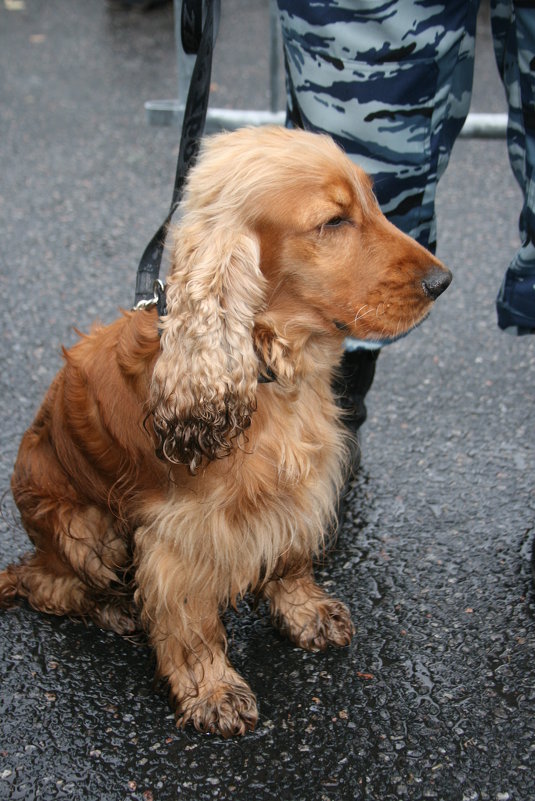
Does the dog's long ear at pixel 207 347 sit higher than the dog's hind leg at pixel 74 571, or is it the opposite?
the dog's long ear at pixel 207 347

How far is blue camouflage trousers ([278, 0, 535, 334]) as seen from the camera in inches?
99.3

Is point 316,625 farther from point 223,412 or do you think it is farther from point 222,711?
point 223,412

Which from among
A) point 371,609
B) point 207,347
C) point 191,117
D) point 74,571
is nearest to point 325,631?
point 371,609

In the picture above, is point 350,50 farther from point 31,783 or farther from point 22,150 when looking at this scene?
point 22,150

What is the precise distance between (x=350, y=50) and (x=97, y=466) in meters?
1.34

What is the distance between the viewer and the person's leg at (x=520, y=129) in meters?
2.52

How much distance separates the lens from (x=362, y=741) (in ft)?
7.77

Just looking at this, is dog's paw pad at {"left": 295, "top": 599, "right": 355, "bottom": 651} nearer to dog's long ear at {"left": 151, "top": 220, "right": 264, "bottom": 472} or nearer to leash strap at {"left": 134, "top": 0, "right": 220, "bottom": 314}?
dog's long ear at {"left": 151, "top": 220, "right": 264, "bottom": 472}

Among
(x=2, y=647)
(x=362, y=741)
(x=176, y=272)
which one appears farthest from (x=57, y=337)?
(x=362, y=741)

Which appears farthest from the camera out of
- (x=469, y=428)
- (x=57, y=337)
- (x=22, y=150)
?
(x=22, y=150)

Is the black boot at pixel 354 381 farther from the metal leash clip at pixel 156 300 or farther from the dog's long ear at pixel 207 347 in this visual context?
the dog's long ear at pixel 207 347

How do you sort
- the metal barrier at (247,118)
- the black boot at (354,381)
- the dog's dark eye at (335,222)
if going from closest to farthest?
the dog's dark eye at (335,222)
the black boot at (354,381)
the metal barrier at (247,118)

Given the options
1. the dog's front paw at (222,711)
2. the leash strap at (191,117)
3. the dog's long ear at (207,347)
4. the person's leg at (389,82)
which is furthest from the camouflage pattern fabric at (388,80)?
the dog's front paw at (222,711)

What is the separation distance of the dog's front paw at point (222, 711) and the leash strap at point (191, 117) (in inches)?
41.9
